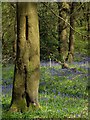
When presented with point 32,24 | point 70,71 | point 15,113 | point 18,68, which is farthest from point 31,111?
point 70,71

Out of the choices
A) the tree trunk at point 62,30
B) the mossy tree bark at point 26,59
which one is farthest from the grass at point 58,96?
the tree trunk at point 62,30

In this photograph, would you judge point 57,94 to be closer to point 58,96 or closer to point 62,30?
point 58,96

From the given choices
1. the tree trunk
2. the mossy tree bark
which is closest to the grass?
the mossy tree bark

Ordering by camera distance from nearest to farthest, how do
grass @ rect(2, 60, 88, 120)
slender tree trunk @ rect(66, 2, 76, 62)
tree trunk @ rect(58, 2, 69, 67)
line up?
grass @ rect(2, 60, 88, 120) < tree trunk @ rect(58, 2, 69, 67) < slender tree trunk @ rect(66, 2, 76, 62)

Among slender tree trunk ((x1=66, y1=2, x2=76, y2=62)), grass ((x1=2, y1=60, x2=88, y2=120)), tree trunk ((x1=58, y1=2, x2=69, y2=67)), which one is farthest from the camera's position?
slender tree trunk ((x1=66, y1=2, x2=76, y2=62))

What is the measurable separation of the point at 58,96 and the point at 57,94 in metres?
0.28

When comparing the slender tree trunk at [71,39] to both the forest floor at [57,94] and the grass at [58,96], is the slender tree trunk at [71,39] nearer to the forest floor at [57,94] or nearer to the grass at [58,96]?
the forest floor at [57,94]

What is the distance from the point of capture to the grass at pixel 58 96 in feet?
18.0

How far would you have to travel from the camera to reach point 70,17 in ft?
44.4

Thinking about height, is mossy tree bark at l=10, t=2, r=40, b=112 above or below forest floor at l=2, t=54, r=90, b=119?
above

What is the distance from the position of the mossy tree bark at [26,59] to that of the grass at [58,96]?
26 cm

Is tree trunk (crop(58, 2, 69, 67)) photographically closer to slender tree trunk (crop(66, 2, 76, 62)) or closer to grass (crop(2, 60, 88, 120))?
slender tree trunk (crop(66, 2, 76, 62))

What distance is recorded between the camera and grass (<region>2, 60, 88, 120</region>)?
5496 millimetres

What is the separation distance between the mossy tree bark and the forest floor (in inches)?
10.4
